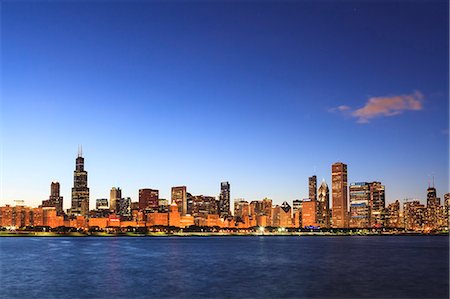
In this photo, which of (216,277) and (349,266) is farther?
(349,266)

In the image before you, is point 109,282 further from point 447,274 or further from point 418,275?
point 447,274

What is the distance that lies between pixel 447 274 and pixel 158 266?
48.3 meters

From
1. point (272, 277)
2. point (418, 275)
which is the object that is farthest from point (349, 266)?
point (272, 277)

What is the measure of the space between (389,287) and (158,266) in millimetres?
44453

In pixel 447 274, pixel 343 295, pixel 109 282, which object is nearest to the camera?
pixel 343 295

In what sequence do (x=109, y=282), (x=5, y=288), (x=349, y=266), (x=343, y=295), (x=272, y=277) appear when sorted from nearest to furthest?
(x=343, y=295) < (x=5, y=288) < (x=109, y=282) < (x=272, y=277) < (x=349, y=266)

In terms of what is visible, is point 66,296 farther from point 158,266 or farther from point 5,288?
point 158,266

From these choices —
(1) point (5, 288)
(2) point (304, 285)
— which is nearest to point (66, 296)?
(1) point (5, 288)

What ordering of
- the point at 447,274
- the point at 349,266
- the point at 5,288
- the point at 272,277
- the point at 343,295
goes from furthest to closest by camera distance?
the point at 349,266 < the point at 447,274 < the point at 272,277 < the point at 5,288 < the point at 343,295

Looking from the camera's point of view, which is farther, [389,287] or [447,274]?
[447,274]

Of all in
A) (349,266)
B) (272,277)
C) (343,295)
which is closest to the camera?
(343,295)

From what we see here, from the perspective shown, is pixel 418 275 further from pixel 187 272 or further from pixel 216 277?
pixel 187 272

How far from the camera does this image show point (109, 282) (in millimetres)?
71312

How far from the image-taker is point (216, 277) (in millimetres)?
76688
